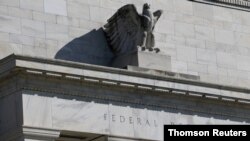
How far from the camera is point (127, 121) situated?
39219 mm

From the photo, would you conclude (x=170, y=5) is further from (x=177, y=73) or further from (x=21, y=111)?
(x=21, y=111)

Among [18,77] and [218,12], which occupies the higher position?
[218,12]

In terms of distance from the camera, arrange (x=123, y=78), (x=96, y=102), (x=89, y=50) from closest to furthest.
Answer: (x=96, y=102) < (x=123, y=78) < (x=89, y=50)

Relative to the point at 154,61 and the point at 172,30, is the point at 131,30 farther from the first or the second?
the point at 172,30

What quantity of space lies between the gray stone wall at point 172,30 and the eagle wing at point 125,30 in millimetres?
553

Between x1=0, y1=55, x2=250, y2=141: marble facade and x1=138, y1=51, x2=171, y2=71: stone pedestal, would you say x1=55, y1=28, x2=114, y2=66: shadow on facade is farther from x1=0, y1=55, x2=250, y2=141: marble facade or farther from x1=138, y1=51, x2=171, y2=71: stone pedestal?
x1=0, y1=55, x2=250, y2=141: marble facade

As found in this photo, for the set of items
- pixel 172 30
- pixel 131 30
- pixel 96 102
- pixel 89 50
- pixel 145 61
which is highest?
pixel 172 30

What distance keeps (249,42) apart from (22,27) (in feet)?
33.0

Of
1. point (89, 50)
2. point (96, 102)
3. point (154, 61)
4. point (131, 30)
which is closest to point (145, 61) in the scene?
point (154, 61)

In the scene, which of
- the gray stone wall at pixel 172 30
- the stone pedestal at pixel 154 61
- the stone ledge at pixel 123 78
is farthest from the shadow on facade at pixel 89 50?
the stone ledge at pixel 123 78

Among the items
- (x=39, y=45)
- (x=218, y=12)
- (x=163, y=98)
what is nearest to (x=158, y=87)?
(x=163, y=98)

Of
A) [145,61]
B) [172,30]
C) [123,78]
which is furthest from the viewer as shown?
[172,30]

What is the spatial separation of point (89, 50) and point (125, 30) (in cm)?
137

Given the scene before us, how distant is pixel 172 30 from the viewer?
1745 inches
